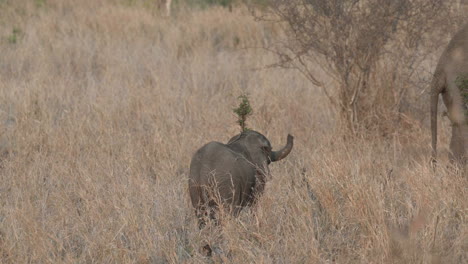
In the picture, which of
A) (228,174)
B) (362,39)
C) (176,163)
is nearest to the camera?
(228,174)

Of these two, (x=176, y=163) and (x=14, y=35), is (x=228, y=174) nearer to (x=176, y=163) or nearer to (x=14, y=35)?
(x=176, y=163)

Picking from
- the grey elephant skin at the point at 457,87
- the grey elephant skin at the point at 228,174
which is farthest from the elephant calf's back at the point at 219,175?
the grey elephant skin at the point at 457,87

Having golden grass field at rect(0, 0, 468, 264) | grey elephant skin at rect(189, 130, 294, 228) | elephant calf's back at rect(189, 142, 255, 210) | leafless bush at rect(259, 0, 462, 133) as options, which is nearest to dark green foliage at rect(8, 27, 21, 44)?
golden grass field at rect(0, 0, 468, 264)

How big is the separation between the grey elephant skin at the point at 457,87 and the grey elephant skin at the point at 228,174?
1262 mm

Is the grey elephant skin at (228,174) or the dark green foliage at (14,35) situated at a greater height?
the grey elephant skin at (228,174)

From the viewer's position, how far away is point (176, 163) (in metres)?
5.88

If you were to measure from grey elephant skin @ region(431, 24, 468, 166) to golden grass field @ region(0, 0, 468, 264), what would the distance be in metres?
0.19

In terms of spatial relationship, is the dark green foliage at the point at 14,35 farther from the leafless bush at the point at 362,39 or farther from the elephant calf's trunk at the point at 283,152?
the elephant calf's trunk at the point at 283,152

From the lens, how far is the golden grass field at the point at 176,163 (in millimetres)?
3867

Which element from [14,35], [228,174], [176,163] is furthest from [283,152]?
[14,35]

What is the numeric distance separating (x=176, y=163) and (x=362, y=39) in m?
2.11

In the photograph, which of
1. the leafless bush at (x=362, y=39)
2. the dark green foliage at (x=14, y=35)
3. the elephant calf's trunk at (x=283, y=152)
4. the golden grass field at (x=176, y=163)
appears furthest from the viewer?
the dark green foliage at (x=14, y=35)

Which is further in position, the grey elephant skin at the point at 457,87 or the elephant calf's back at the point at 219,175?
the grey elephant skin at the point at 457,87

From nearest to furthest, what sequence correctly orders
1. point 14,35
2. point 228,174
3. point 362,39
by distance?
1. point 228,174
2. point 362,39
3. point 14,35
